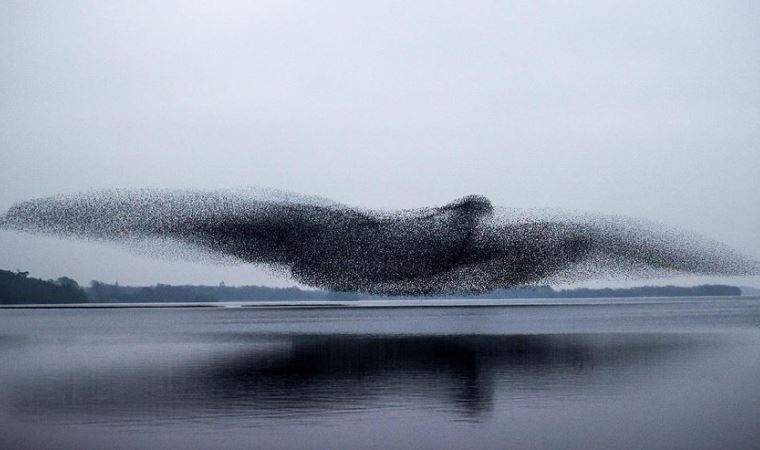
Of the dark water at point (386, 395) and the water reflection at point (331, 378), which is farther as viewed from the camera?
the water reflection at point (331, 378)

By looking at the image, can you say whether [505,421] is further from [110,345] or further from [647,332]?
[647,332]

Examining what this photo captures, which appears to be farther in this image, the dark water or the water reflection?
the water reflection

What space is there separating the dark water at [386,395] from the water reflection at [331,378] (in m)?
0.03

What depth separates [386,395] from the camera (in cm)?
1197

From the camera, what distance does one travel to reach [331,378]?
45.6 feet

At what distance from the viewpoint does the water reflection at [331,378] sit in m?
10.9

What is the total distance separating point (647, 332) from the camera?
82.7 feet

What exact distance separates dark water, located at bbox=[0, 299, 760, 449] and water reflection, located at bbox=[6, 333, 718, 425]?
34mm

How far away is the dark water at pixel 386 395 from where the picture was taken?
9023 mm

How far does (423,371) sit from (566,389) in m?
3.08

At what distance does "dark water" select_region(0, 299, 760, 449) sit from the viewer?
9.02 m

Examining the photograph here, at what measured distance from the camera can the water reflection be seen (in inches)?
429

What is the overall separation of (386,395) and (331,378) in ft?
6.91

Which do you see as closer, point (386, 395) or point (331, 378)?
point (386, 395)
